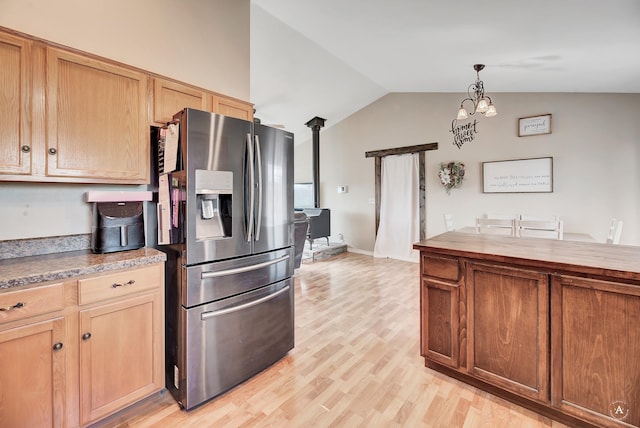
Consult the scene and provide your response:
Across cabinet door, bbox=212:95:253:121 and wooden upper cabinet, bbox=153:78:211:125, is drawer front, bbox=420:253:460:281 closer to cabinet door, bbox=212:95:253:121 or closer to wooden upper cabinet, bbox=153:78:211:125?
cabinet door, bbox=212:95:253:121

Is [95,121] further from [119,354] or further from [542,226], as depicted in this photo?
[542,226]

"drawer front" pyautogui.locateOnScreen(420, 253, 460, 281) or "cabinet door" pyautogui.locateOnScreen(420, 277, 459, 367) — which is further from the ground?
"drawer front" pyautogui.locateOnScreen(420, 253, 460, 281)

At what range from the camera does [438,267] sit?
1.95 m

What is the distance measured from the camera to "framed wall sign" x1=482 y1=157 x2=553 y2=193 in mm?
4223

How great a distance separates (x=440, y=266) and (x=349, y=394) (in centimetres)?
104

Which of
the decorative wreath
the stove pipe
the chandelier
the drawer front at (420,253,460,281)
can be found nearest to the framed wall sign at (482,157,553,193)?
the decorative wreath

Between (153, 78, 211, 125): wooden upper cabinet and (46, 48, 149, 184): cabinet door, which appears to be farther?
(153, 78, 211, 125): wooden upper cabinet

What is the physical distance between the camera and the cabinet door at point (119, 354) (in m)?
1.45

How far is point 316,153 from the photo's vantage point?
646 centimetres

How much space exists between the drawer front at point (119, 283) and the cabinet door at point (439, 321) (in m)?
1.77

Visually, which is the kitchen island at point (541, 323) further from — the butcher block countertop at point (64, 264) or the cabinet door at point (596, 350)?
the butcher block countertop at point (64, 264)

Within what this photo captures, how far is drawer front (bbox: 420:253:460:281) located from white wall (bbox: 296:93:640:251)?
342 cm

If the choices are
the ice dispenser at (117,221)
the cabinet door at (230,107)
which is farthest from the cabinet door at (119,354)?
the cabinet door at (230,107)

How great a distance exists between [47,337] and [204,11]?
2.55 m
